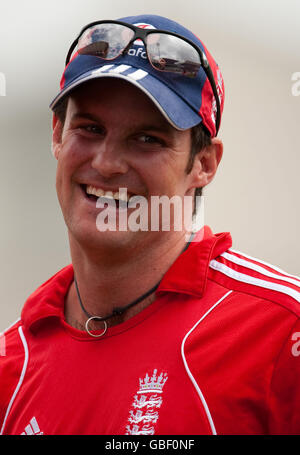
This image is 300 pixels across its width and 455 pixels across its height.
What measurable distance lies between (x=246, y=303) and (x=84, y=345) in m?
0.56

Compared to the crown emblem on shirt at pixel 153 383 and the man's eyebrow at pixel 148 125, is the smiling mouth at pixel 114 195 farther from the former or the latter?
the crown emblem on shirt at pixel 153 383

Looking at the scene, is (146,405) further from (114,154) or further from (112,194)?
(114,154)

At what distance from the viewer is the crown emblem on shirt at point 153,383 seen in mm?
1583

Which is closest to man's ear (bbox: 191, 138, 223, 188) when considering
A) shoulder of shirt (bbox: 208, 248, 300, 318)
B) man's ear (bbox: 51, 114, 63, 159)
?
shoulder of shirt (bbox: 208, 248, 300, 318)

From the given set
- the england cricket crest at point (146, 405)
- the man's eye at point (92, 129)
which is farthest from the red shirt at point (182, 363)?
the man's eye at point (92, 129)

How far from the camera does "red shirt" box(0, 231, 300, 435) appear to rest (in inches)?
58.0

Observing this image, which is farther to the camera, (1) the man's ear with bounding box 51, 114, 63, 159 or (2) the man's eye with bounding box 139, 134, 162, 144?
(1) the man's ear with bounding box 51, 114, 63, 159

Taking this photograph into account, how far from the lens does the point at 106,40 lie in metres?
1.83

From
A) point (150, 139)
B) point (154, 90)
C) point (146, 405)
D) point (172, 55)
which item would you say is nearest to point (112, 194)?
point (150, 139)

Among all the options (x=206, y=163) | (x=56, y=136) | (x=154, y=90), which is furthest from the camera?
(x=56, y=136)

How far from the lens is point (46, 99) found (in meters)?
8.40

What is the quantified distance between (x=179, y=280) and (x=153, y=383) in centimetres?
36

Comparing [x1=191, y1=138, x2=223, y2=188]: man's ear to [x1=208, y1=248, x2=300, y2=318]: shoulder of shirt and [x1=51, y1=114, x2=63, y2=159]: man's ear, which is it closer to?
[x1=208, y1=248, x2=300, y2=318]: shoulder of shirt

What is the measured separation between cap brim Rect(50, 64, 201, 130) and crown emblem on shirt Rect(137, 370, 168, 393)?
75 cm
